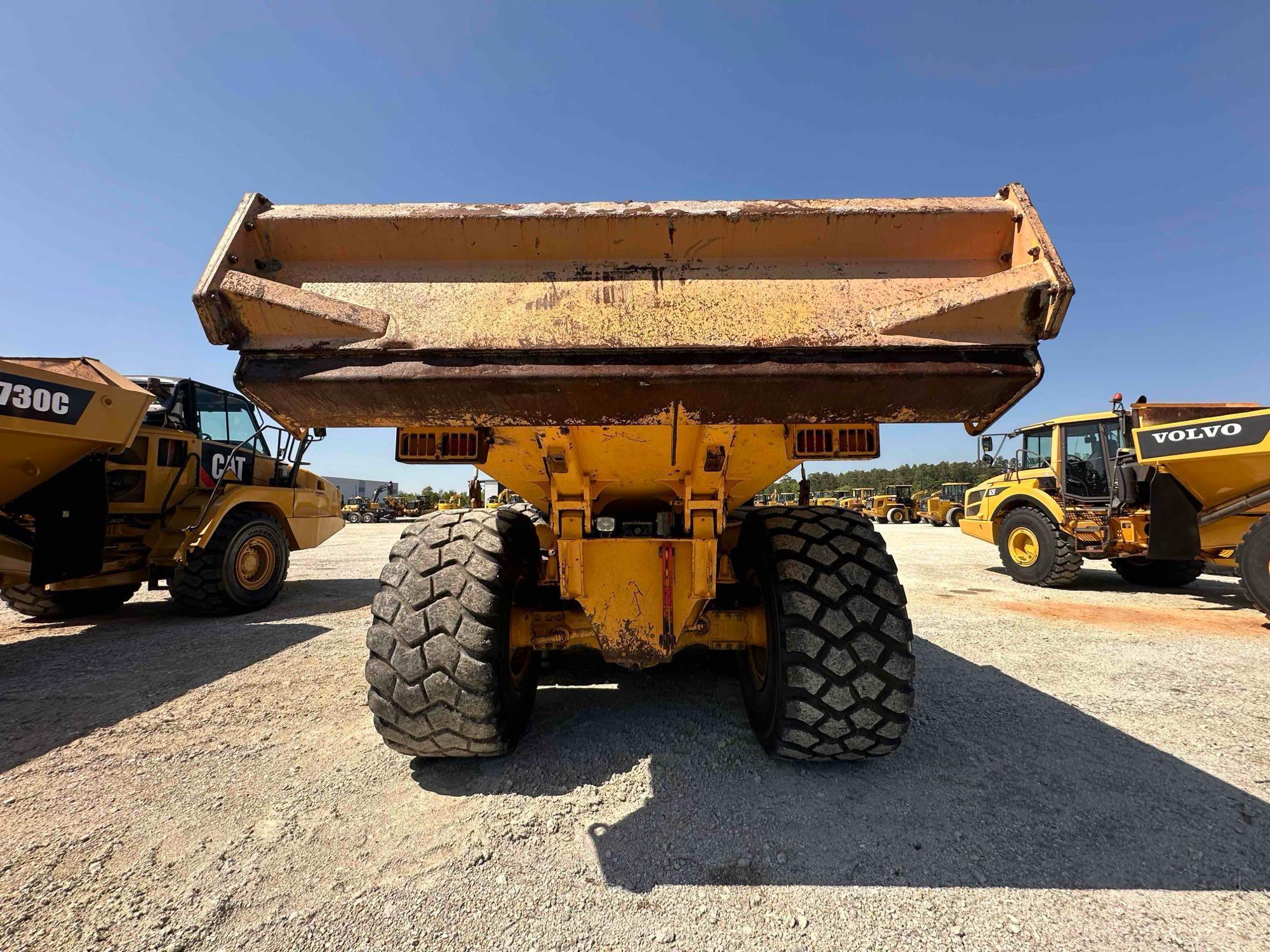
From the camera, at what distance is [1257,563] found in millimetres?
4883

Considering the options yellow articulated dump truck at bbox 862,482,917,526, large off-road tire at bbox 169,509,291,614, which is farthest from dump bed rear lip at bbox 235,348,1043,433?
yellow articulated dump truck at bbox 862,482,917,526

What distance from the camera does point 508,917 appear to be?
4.85ft

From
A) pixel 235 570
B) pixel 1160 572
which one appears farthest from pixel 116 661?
pixel 1160 572

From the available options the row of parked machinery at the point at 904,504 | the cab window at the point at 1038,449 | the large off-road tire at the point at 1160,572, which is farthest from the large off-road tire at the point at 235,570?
the row of parked machinery at the point at 904,504

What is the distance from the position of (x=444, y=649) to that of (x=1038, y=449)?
9701mm

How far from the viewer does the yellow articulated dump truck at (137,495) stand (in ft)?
13.2

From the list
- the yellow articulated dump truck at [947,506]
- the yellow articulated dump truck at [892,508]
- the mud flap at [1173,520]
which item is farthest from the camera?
the yellow articulated dump truck at [892,508]

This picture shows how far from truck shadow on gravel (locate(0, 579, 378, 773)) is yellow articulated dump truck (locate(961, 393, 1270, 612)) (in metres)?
8.77

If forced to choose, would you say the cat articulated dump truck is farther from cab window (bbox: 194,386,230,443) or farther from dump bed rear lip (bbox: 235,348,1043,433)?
cab window (bbox: 194,386,230,443)

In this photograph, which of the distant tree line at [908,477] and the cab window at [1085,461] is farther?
the distant tree line at [908,477]

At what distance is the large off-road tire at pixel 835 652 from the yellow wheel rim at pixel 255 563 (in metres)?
5.69

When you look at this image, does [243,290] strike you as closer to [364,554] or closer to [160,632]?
[160,632]

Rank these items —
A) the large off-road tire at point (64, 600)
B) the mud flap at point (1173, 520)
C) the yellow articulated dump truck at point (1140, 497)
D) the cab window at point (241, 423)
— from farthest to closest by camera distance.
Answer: the cab window at point (241, 423)
the mud flap at point (1173, 520)
the yellow articulated dump truck at point (1140, 497)
the large off-road tire at point (64, 600)

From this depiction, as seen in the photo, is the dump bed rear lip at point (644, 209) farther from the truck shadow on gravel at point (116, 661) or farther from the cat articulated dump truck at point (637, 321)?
the truck shadow on gravel at point (116, 661)
